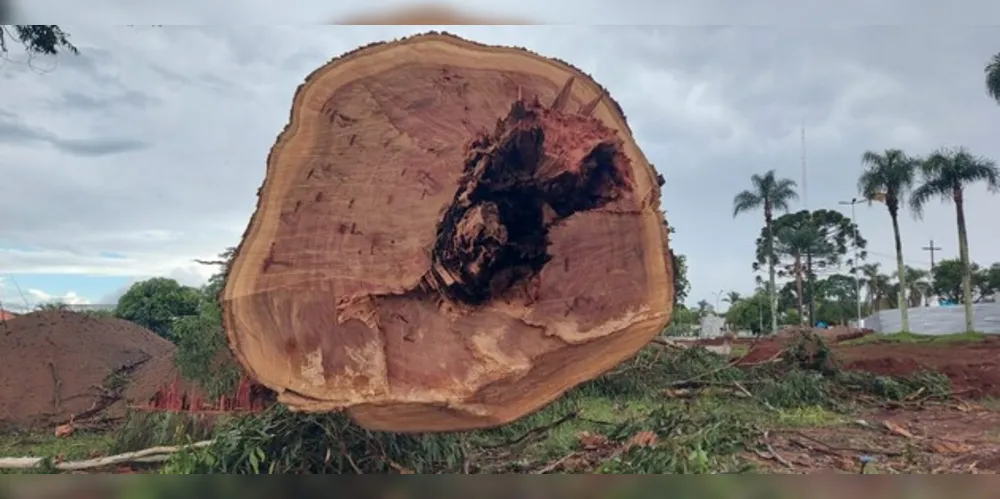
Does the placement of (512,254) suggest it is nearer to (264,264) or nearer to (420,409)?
(420,409)

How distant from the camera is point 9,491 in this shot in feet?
10.7

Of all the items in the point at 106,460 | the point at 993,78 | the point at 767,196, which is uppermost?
the point at 993,78

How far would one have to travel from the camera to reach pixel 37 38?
11.7 feet

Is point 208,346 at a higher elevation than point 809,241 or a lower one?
lower

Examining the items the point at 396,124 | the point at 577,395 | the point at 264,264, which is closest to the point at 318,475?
the point at 264,264

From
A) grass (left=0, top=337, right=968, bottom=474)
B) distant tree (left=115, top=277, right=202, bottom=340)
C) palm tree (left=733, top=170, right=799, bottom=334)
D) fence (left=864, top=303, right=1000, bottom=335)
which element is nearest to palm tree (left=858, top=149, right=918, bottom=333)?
palm tree (left=733, top=170, right=799, bottom=334)

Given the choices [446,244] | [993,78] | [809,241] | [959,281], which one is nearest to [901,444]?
[959,281]

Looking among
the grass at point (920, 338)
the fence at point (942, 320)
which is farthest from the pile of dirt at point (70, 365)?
the fence at point (942, 320)

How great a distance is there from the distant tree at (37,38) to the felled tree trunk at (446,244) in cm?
134

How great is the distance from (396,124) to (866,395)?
271cm

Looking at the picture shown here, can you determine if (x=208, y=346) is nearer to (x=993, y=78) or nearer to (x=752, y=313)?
(x=752, y=313)

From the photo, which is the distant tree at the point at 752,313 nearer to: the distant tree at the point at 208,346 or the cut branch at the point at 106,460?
the distant tree at the point at 208,346

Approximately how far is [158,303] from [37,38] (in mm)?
1367

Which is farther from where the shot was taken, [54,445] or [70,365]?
[70,365]
